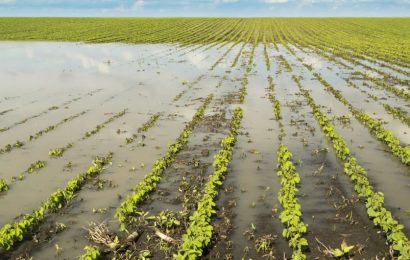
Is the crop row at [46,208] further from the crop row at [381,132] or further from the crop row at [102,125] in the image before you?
the crop row at [381,132]

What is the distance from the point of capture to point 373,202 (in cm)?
938

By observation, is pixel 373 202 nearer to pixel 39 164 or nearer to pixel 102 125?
pixel 39 164

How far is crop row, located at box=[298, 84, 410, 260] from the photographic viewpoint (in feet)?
26.1

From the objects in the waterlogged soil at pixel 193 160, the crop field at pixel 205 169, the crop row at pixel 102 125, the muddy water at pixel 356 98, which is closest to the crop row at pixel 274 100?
the crop field at pixel 205 169

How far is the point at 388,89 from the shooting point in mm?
23391

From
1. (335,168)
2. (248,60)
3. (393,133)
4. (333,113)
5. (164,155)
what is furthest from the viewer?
(248,60)

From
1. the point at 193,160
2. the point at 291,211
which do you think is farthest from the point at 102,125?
the point at 291,211

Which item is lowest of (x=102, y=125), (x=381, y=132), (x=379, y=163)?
(x=102, y=125)

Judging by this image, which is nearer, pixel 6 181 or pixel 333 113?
pixel 6 181

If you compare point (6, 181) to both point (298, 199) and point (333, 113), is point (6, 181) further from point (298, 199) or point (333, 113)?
point (333, 113)

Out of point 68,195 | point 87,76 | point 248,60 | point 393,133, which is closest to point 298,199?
point 68,195

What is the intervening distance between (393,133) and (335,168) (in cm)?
478

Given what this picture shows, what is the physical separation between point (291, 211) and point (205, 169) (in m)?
3.73

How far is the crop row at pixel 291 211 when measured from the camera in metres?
8.16
